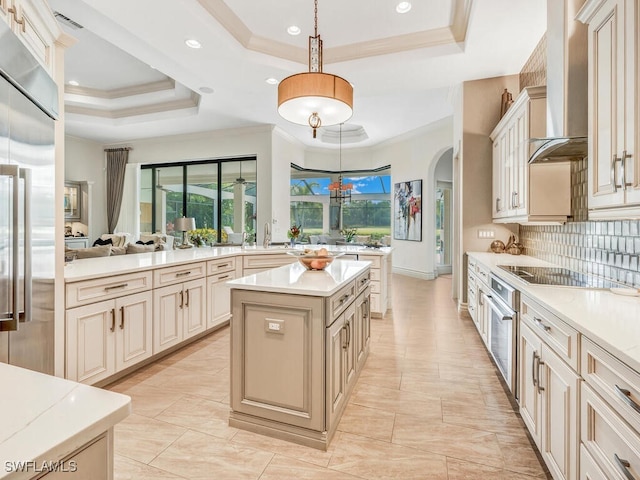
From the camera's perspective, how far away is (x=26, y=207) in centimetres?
140

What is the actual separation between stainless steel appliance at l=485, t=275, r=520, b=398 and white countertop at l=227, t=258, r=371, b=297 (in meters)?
1.05

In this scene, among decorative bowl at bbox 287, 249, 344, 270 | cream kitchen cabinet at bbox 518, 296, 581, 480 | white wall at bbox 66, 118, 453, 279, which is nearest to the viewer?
cream kitchen cabinet at bbox 518, 296, 581, 480

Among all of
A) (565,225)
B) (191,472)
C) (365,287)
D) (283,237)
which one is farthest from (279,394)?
(283,237)

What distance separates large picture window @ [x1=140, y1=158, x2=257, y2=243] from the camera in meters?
7.57

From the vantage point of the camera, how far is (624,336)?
45.1 inches

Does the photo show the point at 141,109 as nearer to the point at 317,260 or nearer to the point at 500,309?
the point at 317,260

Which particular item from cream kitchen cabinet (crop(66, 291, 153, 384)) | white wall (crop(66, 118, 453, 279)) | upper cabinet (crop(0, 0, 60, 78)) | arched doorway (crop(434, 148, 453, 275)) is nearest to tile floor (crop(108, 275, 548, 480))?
cream kitchen cabinet (crop(66, 291, 153, 384))

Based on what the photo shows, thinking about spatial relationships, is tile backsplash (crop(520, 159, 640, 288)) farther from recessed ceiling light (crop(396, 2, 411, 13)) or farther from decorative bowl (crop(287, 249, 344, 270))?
recessed ceiling light (crop(396, 2, 411, 13))

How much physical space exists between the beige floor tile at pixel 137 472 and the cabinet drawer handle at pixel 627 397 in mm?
1896

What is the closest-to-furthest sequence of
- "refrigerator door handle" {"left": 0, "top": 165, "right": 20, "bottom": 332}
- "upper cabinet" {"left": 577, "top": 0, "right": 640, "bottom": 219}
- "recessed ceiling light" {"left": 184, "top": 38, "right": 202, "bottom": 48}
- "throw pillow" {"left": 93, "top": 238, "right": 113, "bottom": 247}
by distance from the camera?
"refrigerator door handle" {"left": 0, "top": 165, "right": 20, "bottom": 332} < "upper cabinet" {"left": 577, "top": 0, "right": 640, "bottom": 219} < "recessed ceiling light" {"left": 184, "top": 38, "right": 202, "bottom": 48} < "throw pillow" {"left": 93, "top": 238, "right": 113, "bottom": 247}

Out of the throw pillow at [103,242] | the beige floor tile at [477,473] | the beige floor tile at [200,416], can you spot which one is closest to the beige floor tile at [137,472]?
the beige floor tile at [200,416]

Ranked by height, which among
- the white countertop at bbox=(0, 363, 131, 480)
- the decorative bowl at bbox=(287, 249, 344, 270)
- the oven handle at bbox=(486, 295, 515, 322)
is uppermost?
the decorative bowl at bbox=(287, 249, 344, 270)

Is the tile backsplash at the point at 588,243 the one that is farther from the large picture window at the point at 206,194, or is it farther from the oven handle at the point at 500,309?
the large picture window at the point at 206,194

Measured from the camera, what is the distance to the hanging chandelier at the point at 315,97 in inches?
86.5
